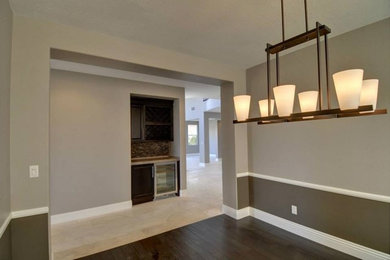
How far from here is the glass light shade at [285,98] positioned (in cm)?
145

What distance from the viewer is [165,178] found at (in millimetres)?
5020

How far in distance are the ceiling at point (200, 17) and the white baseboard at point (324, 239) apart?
2595mm

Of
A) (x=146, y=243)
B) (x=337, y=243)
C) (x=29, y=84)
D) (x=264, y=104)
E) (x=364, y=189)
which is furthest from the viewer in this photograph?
(x=146, y=243)

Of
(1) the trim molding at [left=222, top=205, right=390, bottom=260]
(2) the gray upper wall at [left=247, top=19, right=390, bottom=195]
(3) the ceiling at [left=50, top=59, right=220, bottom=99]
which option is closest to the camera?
(2) the gray upper wall at [left=247, top=19, right=390, bottom=195]

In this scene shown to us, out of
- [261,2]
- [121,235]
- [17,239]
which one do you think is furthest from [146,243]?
[261,2]

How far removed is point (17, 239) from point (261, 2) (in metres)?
3.20

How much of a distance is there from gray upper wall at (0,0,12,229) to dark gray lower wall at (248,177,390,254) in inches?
132

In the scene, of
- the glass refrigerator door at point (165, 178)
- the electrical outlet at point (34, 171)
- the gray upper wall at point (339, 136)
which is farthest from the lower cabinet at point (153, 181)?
the electrical outlet at point (34, 171)

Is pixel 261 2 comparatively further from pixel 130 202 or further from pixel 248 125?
pixel 130 202

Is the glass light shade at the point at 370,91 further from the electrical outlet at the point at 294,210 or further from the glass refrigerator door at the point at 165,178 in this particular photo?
the glass refrigerator door at the point at 165,178

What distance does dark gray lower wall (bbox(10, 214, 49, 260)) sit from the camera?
1912mm

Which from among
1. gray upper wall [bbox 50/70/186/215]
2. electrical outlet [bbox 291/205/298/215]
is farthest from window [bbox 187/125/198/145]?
electrical outlet [bbox 291/205/298/215]

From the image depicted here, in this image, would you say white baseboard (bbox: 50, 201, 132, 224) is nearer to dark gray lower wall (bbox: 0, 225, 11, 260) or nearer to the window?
dark gray lower wall (bbox: 0, 225, 11, 260)

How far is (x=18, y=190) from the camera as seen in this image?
1.95 metres
